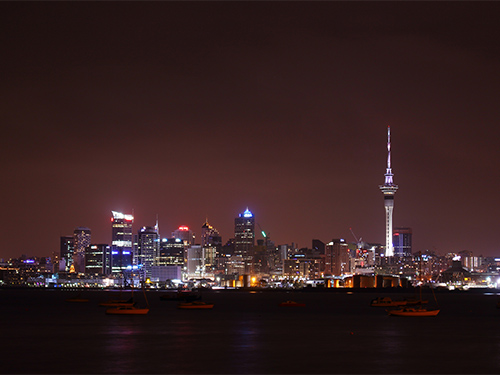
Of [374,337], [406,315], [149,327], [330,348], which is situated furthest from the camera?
[406,315]

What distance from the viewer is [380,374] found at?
49.0 metres

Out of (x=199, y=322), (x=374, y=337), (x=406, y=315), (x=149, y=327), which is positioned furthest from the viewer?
(x=406, y=315)

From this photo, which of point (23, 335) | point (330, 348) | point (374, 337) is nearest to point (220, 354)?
point (330, 348)

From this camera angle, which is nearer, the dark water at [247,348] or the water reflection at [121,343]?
the dark water at [247,348]

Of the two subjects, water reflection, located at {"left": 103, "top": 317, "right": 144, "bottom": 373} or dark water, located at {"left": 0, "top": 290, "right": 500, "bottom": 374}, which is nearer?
dark water, located at {"left": 0, "top": 290, "right": 500, "bottom": 374}

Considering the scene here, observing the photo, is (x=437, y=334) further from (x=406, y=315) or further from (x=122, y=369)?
(x=122, y=369)

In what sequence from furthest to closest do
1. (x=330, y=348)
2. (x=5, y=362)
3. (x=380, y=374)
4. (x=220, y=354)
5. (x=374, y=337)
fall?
(x=374, y=337) < (x=330, y=348) < (x=220, y=354) < (x=5, y=362) < (x=380, y=374)

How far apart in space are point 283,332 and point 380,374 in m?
34.1

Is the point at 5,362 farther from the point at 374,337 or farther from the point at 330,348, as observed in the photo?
the point at 374,337

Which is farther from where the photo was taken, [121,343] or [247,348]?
[121,343]

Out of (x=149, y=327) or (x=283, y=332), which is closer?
(x=283, y=332)

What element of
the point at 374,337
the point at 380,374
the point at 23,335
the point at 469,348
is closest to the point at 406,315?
the point at 374,337

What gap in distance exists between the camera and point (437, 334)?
8131 cm

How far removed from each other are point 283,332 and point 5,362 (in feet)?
116
